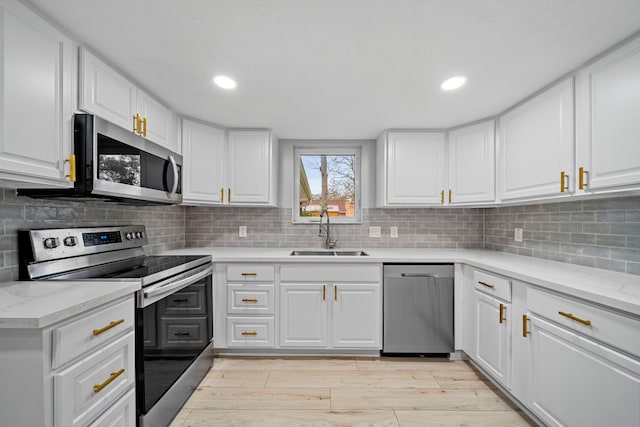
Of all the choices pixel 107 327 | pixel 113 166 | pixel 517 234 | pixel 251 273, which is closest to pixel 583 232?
pixel 517 234

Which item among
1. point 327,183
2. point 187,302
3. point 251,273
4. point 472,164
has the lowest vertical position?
point 187,302

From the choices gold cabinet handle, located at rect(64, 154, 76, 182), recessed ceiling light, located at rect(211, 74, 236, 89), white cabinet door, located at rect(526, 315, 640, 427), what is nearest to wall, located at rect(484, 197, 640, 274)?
white cabinet door, located at rect(526, 315, 640, 427)

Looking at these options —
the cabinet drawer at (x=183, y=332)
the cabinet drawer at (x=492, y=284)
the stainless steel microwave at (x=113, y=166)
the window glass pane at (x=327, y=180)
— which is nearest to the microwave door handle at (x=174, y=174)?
the stainless steel microwave at (x=113, y=166)

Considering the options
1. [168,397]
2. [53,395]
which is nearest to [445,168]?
[168,397]

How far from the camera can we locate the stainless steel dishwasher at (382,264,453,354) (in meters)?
2.46

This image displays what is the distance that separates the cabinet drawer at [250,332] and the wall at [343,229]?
2.94 feet

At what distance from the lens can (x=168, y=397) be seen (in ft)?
Result: 5.57

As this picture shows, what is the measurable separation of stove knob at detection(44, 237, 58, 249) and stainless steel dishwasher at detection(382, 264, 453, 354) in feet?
7.25

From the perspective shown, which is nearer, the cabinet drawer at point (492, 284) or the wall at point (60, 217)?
the wall at point (60, 217)

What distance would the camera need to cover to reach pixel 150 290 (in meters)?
1.54

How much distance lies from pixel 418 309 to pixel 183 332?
1808 mm

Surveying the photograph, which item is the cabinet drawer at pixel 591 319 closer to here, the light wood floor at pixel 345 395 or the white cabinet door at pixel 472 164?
the light wood floor at pixel 345 395

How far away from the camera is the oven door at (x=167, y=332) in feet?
4.90

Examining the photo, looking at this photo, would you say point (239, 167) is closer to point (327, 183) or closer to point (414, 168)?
point (327, 183)
